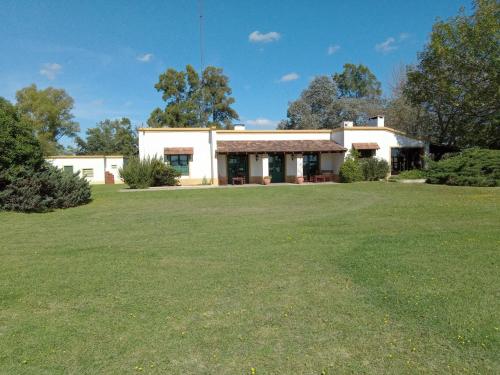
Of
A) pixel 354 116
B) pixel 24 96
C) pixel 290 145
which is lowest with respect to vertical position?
pixel 290 145

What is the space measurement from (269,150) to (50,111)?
38.8 metres

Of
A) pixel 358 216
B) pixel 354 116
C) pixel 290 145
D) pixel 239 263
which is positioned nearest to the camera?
pixel 239 263

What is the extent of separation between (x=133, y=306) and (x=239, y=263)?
2.10 meters

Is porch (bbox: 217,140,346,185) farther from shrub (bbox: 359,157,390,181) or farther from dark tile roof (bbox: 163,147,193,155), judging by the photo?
dark tile roof (bbox: 163,147,193,155)

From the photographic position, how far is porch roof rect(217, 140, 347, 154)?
25344 millimetres

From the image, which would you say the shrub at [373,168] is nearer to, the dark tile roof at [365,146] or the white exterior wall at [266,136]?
the dark tile roof at [365,146]

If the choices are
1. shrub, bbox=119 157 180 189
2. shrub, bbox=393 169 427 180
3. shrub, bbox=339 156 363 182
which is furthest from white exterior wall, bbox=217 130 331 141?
shrub, bbox=393 169 427 180

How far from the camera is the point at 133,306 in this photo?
4.36 metres

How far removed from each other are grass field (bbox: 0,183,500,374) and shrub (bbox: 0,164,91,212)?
4.40 meters

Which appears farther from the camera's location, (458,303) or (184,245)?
(184,245)

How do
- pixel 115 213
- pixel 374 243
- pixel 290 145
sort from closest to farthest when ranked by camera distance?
1. pixel 374 243
2. pixel 115 213
3. pixel 290 145

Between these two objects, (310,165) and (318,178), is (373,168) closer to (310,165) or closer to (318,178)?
(318,178)

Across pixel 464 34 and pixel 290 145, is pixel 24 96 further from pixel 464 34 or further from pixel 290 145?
pixel 464 34

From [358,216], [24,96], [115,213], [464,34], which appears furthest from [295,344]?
[24,96]
